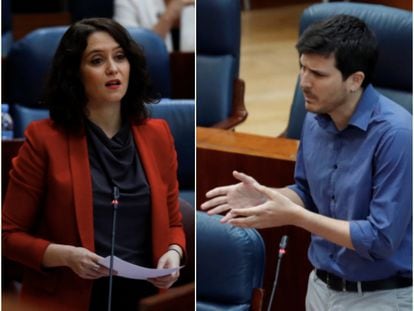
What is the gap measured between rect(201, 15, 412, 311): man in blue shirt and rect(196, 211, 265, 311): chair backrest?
4 cm

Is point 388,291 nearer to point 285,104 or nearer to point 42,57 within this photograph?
point 42,57

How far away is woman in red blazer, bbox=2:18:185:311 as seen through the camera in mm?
888

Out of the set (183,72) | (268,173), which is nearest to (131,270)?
(268,173)

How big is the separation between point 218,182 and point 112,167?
1.56 ft

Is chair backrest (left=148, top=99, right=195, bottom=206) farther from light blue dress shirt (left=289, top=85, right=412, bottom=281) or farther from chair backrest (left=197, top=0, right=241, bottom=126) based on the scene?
chair backrest (left=197, top=0, right=241, bottom=126)

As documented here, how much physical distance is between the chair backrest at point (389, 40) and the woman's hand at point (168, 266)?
807 millimetres

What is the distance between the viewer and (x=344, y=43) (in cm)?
106

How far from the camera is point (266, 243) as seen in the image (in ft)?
4.18

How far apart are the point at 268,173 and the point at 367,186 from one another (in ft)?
1.12

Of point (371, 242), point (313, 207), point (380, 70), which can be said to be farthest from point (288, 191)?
point (380, 70)

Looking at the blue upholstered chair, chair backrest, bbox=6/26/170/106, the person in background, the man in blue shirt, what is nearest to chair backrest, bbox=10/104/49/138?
chair backrest, bbox=6/26/170/106

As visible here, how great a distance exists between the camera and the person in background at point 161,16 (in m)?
1.93

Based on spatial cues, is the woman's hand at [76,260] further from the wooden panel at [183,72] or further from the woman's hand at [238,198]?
the wooden panel at [183,72]

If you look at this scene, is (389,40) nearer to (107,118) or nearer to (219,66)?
(219,66)
